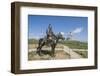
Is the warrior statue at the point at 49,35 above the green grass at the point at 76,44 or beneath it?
above

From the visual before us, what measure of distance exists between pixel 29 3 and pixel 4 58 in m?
0.44

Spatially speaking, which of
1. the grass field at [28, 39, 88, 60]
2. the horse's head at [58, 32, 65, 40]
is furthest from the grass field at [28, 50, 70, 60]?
the horse's head at [58, 32, 65, 40]

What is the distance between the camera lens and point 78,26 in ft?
6.50

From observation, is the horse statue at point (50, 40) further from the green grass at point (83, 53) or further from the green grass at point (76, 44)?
the green grass at point (83, 53)

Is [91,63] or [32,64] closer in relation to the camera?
[32,64]

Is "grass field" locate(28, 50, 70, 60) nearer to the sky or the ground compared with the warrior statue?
nearer to the ground

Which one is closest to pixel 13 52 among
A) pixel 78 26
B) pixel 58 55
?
pixel 58 55

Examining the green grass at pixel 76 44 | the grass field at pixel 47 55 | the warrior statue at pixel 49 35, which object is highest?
the warrior statue at pixel 49 35

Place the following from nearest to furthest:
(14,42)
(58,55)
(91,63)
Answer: (14,42) < (58,55) < (91,63)

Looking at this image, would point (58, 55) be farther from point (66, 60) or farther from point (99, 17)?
point (99, 17)

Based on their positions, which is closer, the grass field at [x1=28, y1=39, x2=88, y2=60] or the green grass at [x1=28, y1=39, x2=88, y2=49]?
the grass field at [x1=28, y1=39, x2=88, y2=60]

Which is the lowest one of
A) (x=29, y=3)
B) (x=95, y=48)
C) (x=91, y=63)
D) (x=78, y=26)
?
(x=91, y=63)

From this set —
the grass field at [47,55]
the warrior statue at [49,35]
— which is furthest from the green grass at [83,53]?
the warrior statue at [49,35]

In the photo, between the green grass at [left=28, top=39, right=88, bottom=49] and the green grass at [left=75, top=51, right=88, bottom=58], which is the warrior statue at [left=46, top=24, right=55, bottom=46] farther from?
the green grass at [left=75, top=51, right=88, bottom=58]
